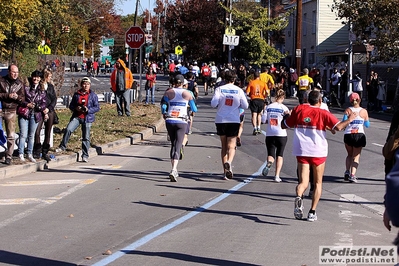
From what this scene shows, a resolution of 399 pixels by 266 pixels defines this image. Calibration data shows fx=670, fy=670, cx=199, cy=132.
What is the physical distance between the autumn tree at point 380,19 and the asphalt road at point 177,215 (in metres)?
15.5

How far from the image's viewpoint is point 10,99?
13.6 meters

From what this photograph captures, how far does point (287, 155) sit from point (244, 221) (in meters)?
7.73

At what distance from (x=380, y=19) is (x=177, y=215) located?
22.8 m

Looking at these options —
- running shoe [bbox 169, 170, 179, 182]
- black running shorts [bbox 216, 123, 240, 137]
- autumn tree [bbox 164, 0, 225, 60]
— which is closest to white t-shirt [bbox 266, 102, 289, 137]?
black running shorts [bbox 216, 123, 240, 137]

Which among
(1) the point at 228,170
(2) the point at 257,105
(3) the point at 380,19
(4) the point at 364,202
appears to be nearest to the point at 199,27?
(3) the point at 380,19

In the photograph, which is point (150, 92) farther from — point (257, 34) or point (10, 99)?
point (257, 34)

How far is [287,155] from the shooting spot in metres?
16.7

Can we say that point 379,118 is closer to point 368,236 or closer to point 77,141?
point 77,141

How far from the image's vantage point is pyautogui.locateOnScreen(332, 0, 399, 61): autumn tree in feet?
97.4

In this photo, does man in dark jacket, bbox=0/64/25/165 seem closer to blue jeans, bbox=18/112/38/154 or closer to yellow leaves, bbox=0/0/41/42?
blue jeans, bbox=18/112/38/154

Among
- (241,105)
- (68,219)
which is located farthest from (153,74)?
(68,219)

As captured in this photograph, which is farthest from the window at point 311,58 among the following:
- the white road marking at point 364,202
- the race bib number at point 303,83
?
the white road marking at point 364,202

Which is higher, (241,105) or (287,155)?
(241,105)

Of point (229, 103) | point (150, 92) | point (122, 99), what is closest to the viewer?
point (229, 103)
